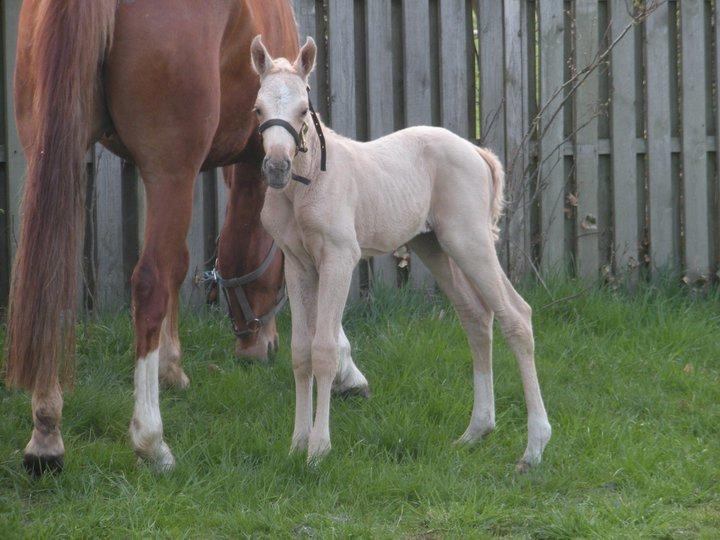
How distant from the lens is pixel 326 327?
438 centimetres

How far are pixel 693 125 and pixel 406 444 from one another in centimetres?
419

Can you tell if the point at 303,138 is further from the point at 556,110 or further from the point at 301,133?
the point at 556,110

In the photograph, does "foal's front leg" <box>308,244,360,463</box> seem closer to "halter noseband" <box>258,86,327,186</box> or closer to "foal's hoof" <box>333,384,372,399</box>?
"halter noseband" <box>258,86,327,186</box>

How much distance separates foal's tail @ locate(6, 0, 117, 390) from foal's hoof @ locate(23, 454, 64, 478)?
15.0 inches

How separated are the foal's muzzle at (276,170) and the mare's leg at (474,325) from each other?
1.44 m

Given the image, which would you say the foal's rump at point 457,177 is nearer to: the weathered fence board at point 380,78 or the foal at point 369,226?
the foal at point 369,226

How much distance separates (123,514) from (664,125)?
5.35 m

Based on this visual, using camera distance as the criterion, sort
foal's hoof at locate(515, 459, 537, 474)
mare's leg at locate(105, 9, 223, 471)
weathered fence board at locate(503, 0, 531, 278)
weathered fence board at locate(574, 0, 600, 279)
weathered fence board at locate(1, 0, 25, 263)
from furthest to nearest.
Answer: weathered fence board at locate(574, 0, 600, 279)
weathered fence board at locate(503, 0, 531, 278)
weathered fence board at locate(1, 0, 25, 263)
foal's hoof at locate(515, 459, 537, 474)
mare's leg at locate(105, 9, 223, 471)

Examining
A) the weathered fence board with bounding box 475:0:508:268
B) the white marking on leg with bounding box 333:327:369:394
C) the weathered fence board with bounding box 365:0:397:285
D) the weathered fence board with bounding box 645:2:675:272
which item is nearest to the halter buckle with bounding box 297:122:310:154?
the white marking on leg with bounding box 333:327:369:394

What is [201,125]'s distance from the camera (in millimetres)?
4398

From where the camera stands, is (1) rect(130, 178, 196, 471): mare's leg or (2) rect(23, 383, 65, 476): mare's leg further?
(1) rect(130, 178, 196, 471): mare's leg

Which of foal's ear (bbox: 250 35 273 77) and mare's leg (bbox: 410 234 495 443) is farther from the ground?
foal's ear (bbox: 250 35 273 77)

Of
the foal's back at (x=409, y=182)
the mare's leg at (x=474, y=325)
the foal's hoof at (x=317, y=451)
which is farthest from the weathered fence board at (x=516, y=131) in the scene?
the foal's hoof at (x=317, y=451)

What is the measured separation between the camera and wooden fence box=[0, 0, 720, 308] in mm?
7262
